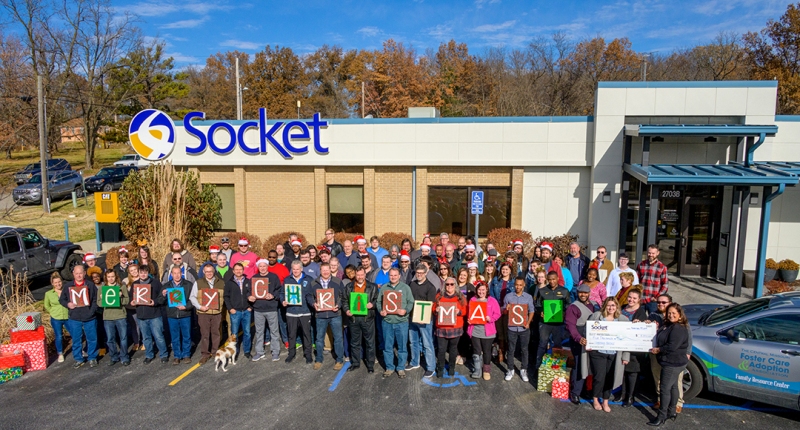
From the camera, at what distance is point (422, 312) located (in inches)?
341

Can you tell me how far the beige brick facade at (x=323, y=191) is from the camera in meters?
17.0

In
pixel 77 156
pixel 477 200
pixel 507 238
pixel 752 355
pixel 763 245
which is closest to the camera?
pixel 752 355

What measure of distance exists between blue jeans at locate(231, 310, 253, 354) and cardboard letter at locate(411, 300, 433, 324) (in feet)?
10.1

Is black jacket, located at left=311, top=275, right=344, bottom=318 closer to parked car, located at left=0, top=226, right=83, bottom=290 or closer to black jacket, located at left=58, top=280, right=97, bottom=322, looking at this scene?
black jacket, located at left=58, top=280, right=97, bottom=322

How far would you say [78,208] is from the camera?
2822cm

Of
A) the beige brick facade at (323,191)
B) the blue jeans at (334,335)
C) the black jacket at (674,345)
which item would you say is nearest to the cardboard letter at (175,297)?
the blue jeans at (334,335)

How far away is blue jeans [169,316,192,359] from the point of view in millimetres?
9320

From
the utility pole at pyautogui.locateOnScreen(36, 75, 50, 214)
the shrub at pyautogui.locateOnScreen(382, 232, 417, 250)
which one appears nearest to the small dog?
the shrub at pyautogui.locateOnScreen(382, 232, 417, 250)

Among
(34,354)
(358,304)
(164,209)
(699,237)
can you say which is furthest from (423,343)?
(699,237)

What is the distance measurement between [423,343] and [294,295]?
234 centimetres

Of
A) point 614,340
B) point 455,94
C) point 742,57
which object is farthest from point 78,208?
point 742,57

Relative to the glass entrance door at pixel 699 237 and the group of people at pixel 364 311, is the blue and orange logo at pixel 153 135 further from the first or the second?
the glass entrance door at pixel 699 237

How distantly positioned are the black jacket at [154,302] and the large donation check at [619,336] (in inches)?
275

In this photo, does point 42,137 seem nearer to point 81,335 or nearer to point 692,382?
point 81,335
